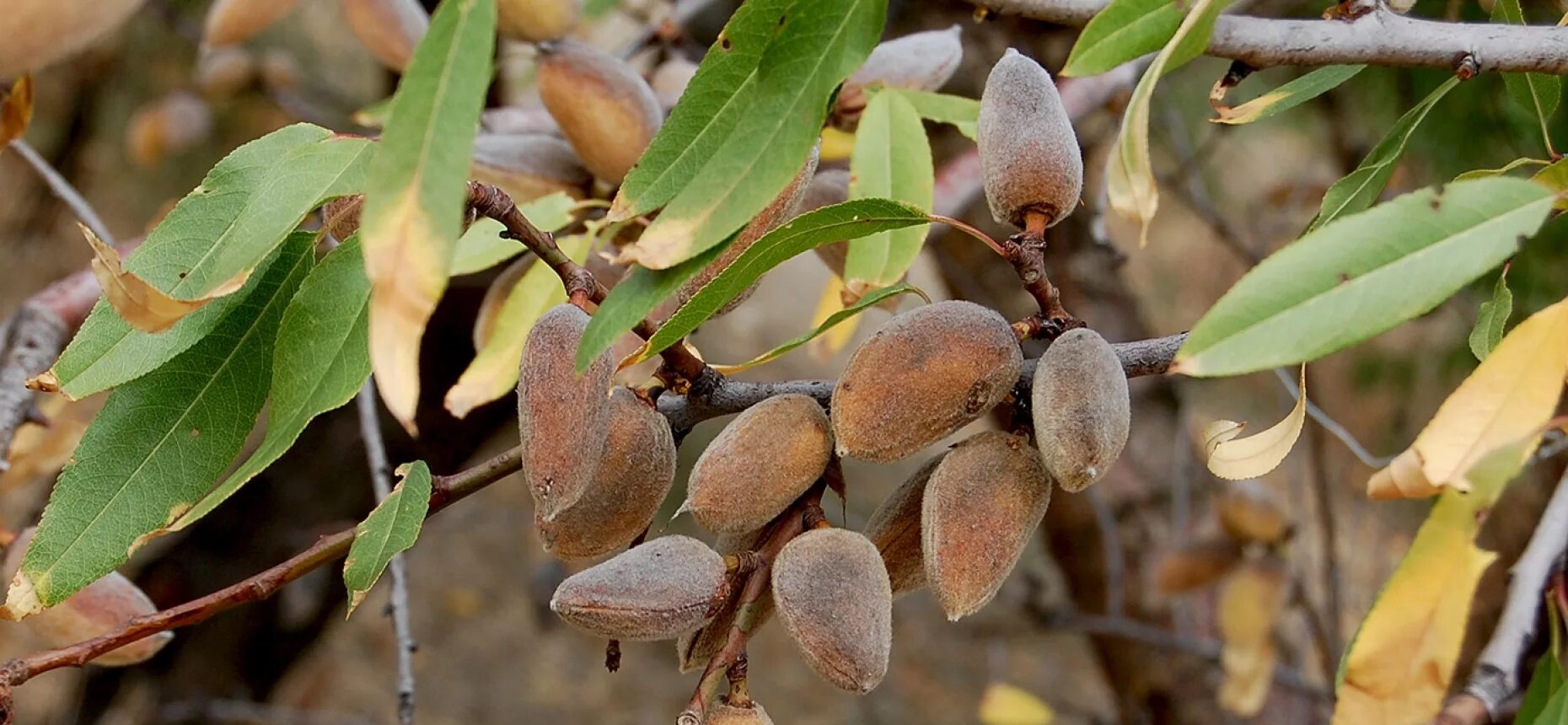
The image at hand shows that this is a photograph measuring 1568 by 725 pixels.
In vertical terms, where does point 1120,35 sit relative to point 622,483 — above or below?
above

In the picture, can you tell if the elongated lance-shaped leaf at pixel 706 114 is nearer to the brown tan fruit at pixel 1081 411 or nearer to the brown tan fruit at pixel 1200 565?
the brown tan fruit at pixel 1081 411

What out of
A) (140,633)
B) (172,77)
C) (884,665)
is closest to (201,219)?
(140,633)

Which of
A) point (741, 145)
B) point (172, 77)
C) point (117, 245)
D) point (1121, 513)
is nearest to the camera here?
point (741, 145)

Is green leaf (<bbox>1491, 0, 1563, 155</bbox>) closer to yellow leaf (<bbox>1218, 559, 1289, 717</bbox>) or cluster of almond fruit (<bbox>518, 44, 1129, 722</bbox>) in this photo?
cluster of almond fruit (<bbox>518, 44, 1129, 722</bbox>)

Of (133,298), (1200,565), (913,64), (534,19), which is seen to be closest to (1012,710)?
(1200,565)

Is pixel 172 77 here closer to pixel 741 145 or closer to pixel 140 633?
pixel 140 633

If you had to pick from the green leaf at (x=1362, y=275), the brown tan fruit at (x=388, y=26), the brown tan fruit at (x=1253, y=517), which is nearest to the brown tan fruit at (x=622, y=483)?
the green leaf at (x=1362, y=275)

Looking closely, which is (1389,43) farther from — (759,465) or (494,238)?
(494,238)

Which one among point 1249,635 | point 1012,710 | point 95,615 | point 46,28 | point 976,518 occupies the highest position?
point 46,28
